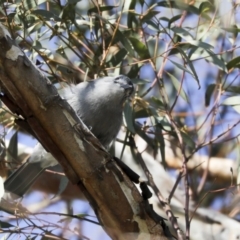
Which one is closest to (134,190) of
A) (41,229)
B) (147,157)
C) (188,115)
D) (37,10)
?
A: (41,229)

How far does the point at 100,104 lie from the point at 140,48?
28cm

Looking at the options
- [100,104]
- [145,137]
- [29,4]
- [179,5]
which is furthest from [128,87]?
[29,4]

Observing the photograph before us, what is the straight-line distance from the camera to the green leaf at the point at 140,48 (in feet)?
8.49

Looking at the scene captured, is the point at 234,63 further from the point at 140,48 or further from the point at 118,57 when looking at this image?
the point at 118,57

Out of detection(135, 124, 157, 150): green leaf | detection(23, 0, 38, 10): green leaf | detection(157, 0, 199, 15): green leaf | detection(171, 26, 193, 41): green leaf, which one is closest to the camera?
detection(23, 0, 38, 10): green leaf

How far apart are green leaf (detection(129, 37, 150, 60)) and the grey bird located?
0.15 meters

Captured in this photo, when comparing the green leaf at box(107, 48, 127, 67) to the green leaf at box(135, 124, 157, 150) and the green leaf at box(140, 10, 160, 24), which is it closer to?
the green leaf at box(140, 10, 160, 24)

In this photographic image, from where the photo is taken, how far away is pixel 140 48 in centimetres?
260

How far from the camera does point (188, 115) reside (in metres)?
3.65

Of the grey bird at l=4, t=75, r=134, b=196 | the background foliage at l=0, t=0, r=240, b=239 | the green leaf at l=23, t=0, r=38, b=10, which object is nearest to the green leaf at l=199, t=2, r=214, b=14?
the background foliage at l=0, t=0, r=240, b=239

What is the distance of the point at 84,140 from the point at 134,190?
0.24 m

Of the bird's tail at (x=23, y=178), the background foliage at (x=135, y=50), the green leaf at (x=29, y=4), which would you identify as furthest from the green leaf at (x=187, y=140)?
the green leaf at (x=29, y=4)

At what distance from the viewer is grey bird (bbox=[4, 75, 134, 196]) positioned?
256 centimetres

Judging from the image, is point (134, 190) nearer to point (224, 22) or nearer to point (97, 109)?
point (97, 109)
